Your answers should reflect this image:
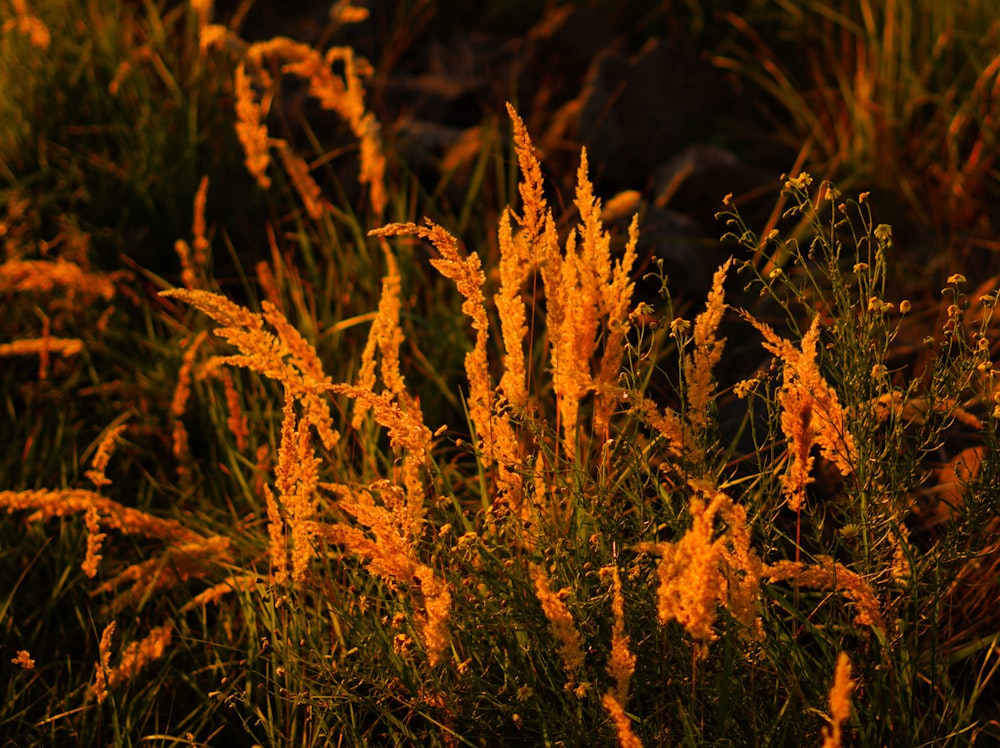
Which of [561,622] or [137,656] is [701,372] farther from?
[137,656]

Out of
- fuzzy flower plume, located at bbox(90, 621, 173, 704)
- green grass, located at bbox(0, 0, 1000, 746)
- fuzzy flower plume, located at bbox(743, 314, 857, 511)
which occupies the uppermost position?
fuzzy flower plume, located at bbox(743, 314, 857, 511)

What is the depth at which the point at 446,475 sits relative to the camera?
1975 mm

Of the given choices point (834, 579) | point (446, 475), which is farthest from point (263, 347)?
point (834, 579)

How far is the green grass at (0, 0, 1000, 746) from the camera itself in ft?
5.09

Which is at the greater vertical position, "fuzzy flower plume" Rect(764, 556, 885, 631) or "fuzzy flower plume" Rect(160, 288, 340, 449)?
"fuzzy flower plume" Rect(160, 288, 340, 449)

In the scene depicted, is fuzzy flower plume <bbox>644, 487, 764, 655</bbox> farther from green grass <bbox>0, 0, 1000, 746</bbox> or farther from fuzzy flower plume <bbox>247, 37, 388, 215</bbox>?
fuzzy flower plume <bbox>247, 37, 388, 215</bbox>

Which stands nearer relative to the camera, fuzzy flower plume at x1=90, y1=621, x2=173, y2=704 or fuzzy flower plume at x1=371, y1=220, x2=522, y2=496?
fuzzy flower plume at x1=371, y1=220, x2=522, y2=496

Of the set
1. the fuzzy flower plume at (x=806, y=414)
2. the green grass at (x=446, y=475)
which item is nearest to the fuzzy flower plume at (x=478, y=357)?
the green grass at (x=446, y=475)

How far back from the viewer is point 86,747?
6.36ft

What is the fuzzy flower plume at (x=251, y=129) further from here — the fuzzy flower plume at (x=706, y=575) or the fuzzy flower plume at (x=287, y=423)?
the fuzzy flower plume at (x=706, y=575)

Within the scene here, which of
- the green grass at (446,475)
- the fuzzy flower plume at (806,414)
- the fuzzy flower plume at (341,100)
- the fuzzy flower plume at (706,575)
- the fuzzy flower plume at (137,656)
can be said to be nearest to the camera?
the fuzzy flower plume at (706,575)

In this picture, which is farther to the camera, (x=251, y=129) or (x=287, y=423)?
(x=251, y=129)

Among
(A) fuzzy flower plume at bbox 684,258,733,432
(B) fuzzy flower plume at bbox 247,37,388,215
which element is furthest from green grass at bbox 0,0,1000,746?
(B) fuzzy flower plume at bbox 247,37,388,215

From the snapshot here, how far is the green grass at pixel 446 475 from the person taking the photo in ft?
5.09
